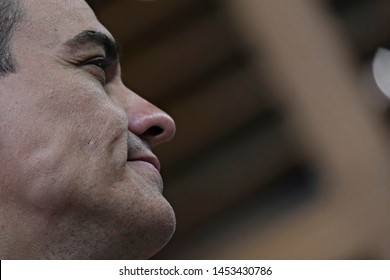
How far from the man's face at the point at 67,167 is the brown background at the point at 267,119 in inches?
32.7

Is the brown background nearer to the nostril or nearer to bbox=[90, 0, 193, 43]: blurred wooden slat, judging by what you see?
bbox=[90, 0, 193, 43]: blurred wooden slat

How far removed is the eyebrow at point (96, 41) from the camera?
914mm

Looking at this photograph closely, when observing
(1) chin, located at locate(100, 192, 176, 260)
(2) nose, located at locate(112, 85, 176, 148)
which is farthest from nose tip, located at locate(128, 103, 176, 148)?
(1) chin, located at locate(100, 192, 176, 260)

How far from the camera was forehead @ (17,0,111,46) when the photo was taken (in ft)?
2.95

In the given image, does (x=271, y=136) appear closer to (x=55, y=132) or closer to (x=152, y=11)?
(x=152, y=11)

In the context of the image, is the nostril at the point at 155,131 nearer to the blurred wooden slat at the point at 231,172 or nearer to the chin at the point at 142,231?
the chin at the point at 142,231

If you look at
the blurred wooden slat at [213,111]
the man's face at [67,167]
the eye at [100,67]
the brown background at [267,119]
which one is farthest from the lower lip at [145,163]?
the blurred wooden slat at [213,111]

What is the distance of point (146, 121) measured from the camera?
93 centimetres

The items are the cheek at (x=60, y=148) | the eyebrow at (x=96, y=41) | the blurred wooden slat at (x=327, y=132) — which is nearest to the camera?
the cheek at (x=60, y=148)

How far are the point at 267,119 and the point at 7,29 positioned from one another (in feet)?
3.37

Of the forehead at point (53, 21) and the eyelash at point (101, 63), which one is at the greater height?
the forehead at point (53, 21)

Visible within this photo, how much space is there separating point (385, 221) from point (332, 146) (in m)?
0.22

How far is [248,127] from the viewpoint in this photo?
1.86 metres
